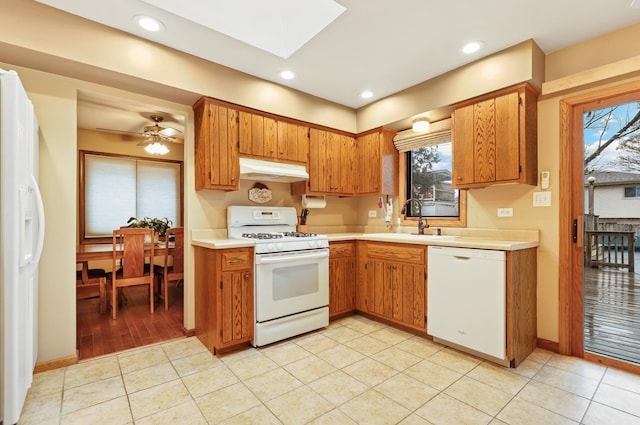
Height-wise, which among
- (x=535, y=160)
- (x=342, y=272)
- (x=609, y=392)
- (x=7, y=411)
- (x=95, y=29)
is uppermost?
(x=95, y=29)

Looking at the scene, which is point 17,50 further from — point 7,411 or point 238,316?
point 238,316

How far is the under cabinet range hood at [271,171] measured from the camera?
9.83 feet

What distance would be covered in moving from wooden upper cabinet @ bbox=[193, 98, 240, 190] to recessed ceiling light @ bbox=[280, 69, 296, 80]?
0.61 m

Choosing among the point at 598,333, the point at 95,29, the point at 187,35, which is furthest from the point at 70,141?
the point at 598,333

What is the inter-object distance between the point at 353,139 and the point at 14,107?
3.22 meters

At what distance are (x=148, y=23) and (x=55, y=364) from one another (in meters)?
2.65

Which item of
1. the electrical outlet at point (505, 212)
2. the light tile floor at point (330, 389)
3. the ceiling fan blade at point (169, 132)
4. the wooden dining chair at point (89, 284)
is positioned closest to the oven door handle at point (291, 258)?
the light tile floor at point (330, 389)

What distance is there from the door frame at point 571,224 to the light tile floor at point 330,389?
0.86 feet

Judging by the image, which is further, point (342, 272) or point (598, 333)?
A: point (342, 272)

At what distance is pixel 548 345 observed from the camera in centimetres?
258

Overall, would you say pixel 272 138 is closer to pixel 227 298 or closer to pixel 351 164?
pixel 351 164

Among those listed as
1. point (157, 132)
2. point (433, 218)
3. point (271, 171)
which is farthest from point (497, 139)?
point (157, 132)

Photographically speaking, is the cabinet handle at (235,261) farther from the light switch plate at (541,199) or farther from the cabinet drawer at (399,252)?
the light switch plate at (541,199)

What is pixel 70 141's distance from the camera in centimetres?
240
